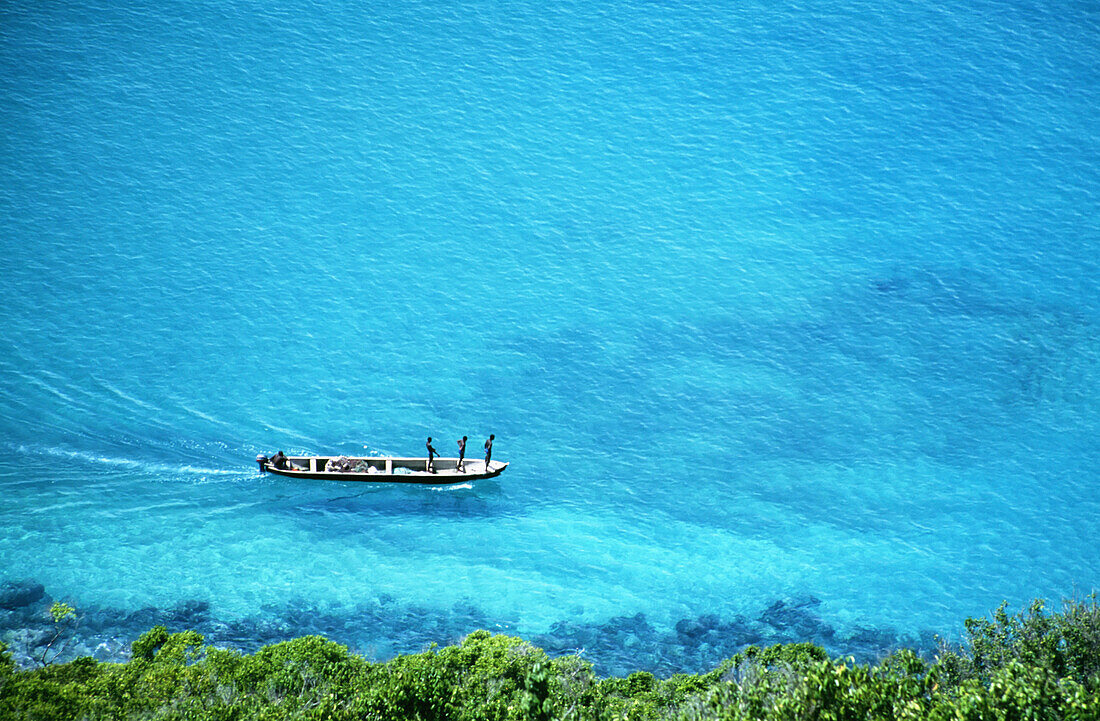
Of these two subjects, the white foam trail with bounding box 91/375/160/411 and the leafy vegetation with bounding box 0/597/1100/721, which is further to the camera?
the white foam trail with bounding box 91/375/160/411

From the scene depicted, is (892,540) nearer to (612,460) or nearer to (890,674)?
(612,460)

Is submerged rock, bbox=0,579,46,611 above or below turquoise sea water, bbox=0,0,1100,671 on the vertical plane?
below

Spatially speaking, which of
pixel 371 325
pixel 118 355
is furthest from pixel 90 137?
pixel 371 325

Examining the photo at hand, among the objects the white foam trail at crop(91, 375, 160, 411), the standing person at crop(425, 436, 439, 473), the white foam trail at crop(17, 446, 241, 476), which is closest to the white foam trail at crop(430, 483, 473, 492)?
the standing person at crop(425, 436, 439, 473)

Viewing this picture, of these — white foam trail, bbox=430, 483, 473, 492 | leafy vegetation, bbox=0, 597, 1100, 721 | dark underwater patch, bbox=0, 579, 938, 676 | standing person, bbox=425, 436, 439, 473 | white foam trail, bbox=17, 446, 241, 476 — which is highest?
leafy vegetation, bbox=0, 597, 1100, 721

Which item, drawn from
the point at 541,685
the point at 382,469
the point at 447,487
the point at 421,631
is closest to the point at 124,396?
the point at 382,469

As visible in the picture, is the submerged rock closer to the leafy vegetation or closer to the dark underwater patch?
the dark underwater patch
